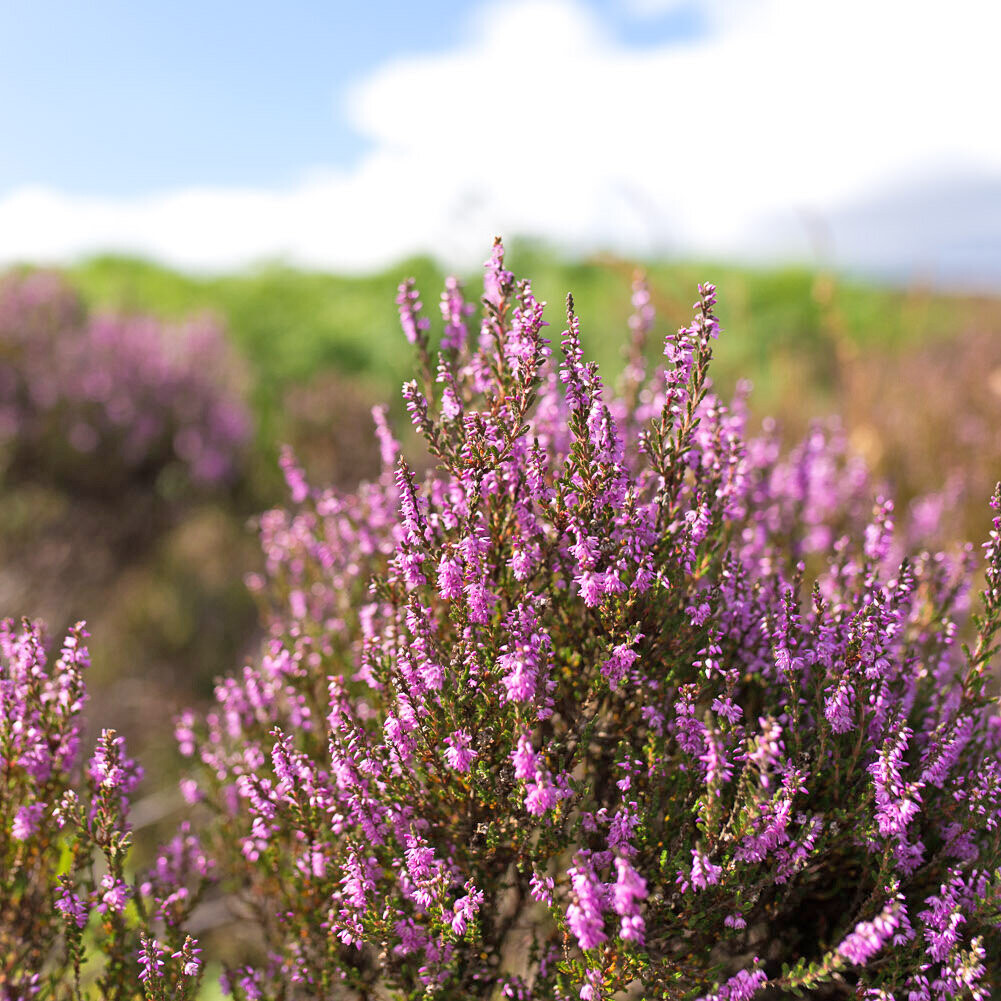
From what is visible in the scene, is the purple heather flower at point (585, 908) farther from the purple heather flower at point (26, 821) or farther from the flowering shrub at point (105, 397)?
the flowering shrub at point (105, 397)

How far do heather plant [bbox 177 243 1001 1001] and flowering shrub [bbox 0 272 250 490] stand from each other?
6945mm

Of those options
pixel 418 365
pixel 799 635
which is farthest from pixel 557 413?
pixel 799 635

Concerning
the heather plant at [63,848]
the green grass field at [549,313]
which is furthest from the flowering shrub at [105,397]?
the heather plant at [63,848]

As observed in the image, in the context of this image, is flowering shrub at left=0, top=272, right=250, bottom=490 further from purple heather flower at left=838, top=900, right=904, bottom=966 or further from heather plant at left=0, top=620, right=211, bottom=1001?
purple heather flower at left=838, top=900, right=904, bottom=966

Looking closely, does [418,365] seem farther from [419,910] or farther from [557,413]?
[419,910]

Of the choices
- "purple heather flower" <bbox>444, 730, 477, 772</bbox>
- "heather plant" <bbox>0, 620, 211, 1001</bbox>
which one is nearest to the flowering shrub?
"heather plant" <bbox>0, 620, 211, 1001</bbox>

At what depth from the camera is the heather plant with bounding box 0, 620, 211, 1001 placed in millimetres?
2139

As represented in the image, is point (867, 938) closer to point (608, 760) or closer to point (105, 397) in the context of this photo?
point (608, 760)

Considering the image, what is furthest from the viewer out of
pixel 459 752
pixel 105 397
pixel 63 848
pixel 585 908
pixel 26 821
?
pixel 105 397

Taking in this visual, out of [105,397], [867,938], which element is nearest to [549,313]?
[105,397]

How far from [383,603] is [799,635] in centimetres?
113

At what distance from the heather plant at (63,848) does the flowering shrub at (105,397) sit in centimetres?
650

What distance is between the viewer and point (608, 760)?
2.32m

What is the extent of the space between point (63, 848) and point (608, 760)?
1630 mm
